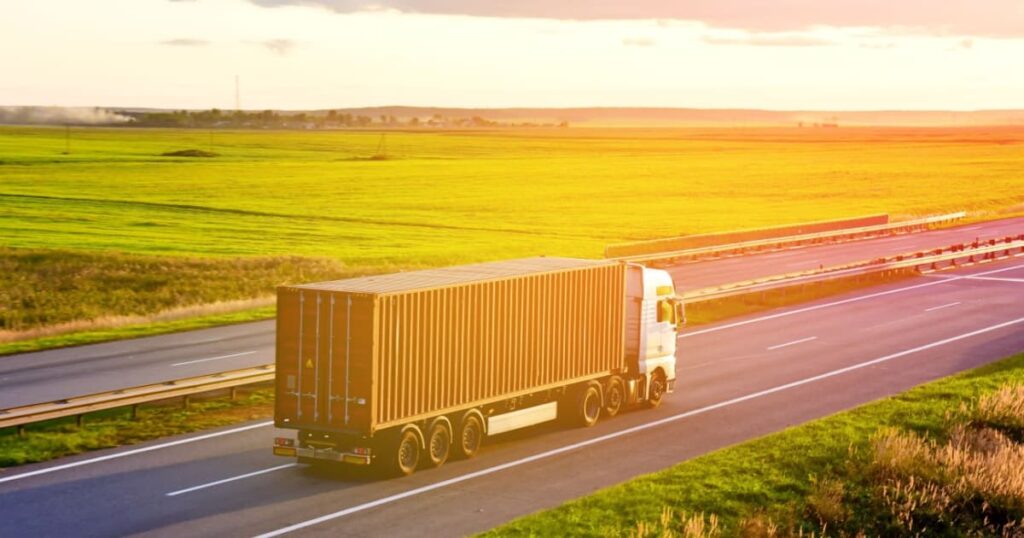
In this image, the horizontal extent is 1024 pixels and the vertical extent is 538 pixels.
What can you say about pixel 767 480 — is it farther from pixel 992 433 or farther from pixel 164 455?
pixel 164 455

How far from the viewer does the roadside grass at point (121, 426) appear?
24.6 metres

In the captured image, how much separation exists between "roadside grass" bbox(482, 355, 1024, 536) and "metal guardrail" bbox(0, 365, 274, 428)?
11073 mm

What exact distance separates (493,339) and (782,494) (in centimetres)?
683

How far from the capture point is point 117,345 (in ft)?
125

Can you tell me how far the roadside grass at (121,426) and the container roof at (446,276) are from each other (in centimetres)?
544

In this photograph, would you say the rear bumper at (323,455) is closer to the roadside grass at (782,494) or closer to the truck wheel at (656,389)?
the roadside grass at (782,494)

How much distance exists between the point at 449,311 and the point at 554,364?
3.80 meters

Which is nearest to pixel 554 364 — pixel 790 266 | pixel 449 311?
pixel 449 311

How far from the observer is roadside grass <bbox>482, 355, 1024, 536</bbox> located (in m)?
18.8

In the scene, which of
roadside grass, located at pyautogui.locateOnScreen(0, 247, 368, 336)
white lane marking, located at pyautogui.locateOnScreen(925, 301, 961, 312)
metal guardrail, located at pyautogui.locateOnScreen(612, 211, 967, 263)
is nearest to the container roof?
roadside grass, located at pyautogui.locateOnScreen(0, 247, 368, 336)

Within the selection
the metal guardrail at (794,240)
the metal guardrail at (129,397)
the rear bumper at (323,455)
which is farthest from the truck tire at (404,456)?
the metal guardrail at (794,240)

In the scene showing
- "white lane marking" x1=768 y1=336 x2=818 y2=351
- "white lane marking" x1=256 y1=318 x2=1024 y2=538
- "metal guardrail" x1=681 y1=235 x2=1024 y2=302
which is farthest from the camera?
"metal guardrail" x1=681 y1=235 x2=1024 y2=302

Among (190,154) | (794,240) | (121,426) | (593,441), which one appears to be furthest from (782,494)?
(190,154)

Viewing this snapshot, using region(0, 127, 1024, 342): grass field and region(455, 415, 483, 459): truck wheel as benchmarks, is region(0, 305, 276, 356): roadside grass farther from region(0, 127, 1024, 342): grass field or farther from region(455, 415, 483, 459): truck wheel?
region(455, 415, 483, 459): truck wheel
